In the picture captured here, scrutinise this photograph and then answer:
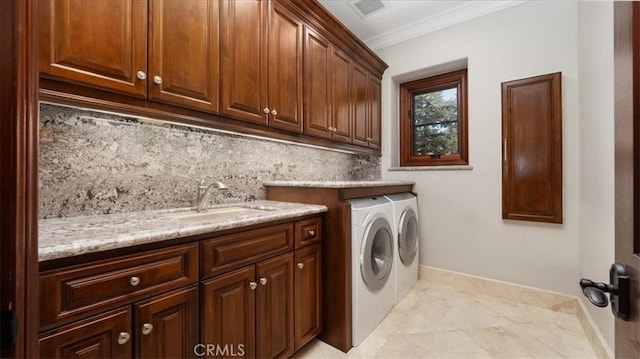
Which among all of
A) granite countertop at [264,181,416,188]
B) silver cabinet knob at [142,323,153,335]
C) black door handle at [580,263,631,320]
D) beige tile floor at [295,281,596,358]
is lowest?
beige tile floor at [295,281,596,358]

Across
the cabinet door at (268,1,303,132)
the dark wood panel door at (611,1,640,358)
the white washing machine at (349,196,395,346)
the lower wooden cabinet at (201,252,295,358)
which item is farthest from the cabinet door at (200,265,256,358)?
the dark wood panel door at (611,1,640,358)

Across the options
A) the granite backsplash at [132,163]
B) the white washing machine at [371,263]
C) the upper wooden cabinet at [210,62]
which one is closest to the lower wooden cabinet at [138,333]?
the granite backsplash at [132,163]

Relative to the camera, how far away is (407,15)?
257cm

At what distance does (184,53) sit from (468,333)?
7.97ft

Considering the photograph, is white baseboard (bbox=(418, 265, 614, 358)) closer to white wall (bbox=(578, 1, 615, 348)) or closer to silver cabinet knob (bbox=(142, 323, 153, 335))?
white wall (bbox=(578, 1, 615, 348))

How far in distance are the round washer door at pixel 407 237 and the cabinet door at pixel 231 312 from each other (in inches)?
53.2

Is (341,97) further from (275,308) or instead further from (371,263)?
(275,308)

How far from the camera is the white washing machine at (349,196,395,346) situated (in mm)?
1636

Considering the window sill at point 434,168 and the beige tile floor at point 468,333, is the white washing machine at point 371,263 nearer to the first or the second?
the beige tile floor at point 468,333

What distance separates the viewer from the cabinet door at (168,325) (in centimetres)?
88

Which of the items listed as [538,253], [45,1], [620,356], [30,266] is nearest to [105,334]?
[30,266]

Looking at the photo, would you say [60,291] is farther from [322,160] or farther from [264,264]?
[322,160]

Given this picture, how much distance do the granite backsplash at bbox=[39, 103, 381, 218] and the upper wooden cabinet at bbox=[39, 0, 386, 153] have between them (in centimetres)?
23

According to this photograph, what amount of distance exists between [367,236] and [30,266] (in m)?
1.52
